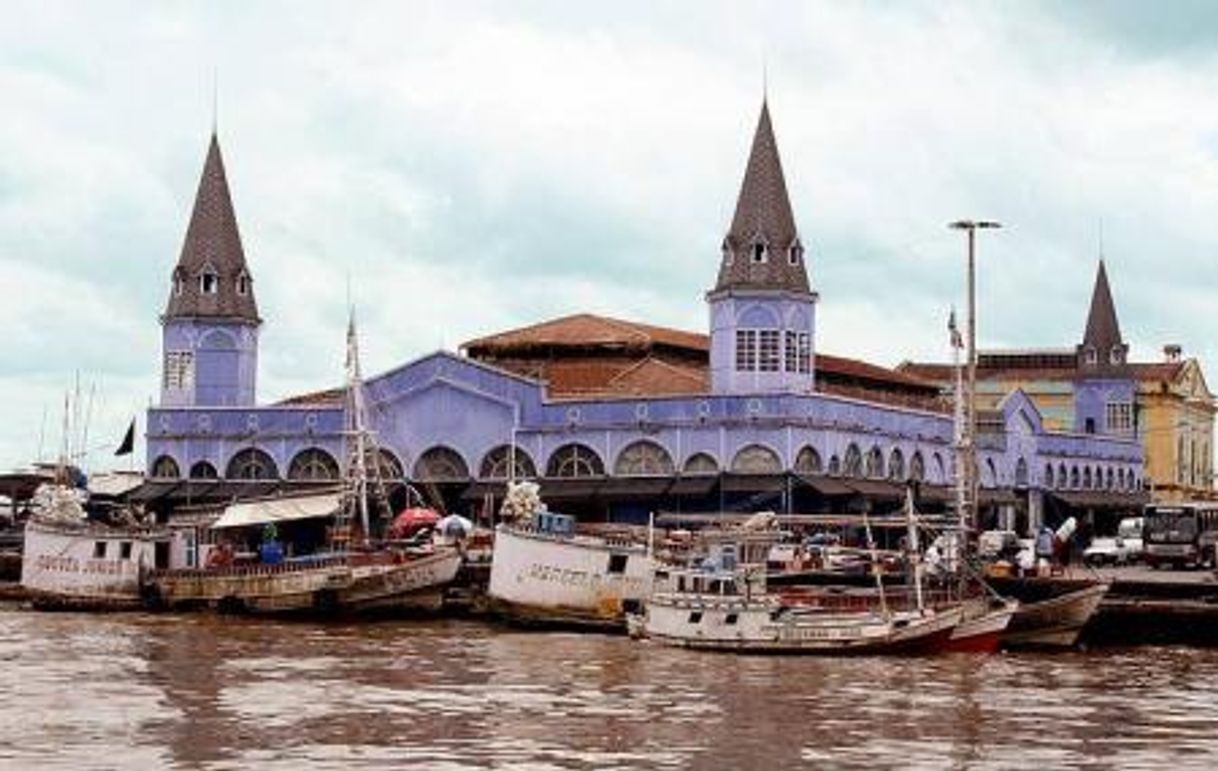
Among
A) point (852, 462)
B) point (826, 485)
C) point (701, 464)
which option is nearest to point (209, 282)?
point (701, 464)

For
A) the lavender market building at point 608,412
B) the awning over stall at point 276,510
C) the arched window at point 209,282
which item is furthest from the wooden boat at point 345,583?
the arched window at point 209,282

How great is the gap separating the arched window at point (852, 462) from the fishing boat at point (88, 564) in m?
24.2

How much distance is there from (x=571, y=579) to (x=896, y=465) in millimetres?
27359

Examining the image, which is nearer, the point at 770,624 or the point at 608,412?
the point at 770,624

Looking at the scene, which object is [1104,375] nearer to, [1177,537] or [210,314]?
[1177,537]

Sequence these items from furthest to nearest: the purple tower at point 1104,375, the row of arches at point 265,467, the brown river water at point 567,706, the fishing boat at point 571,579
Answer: the purple tower at point 1104,375 < the row of arches at point 265,467 < the fishing boat at point 571,579 < the brown river water at point 567,706

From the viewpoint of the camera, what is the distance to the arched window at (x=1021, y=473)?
93.4 metres

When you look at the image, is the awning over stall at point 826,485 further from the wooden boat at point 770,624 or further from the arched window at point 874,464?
the wooden boat at point 770,624

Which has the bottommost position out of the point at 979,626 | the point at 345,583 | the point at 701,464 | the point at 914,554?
the point at 979,626

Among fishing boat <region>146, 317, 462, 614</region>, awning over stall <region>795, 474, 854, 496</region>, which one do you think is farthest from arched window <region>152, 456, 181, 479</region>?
awning over stall <region>795, 474, 854, 496</region>

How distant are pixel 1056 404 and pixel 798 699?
272 ft

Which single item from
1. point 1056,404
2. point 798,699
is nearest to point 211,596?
point 798,699

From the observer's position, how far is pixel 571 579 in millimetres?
55812

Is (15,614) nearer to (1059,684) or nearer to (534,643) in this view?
(534,643)
